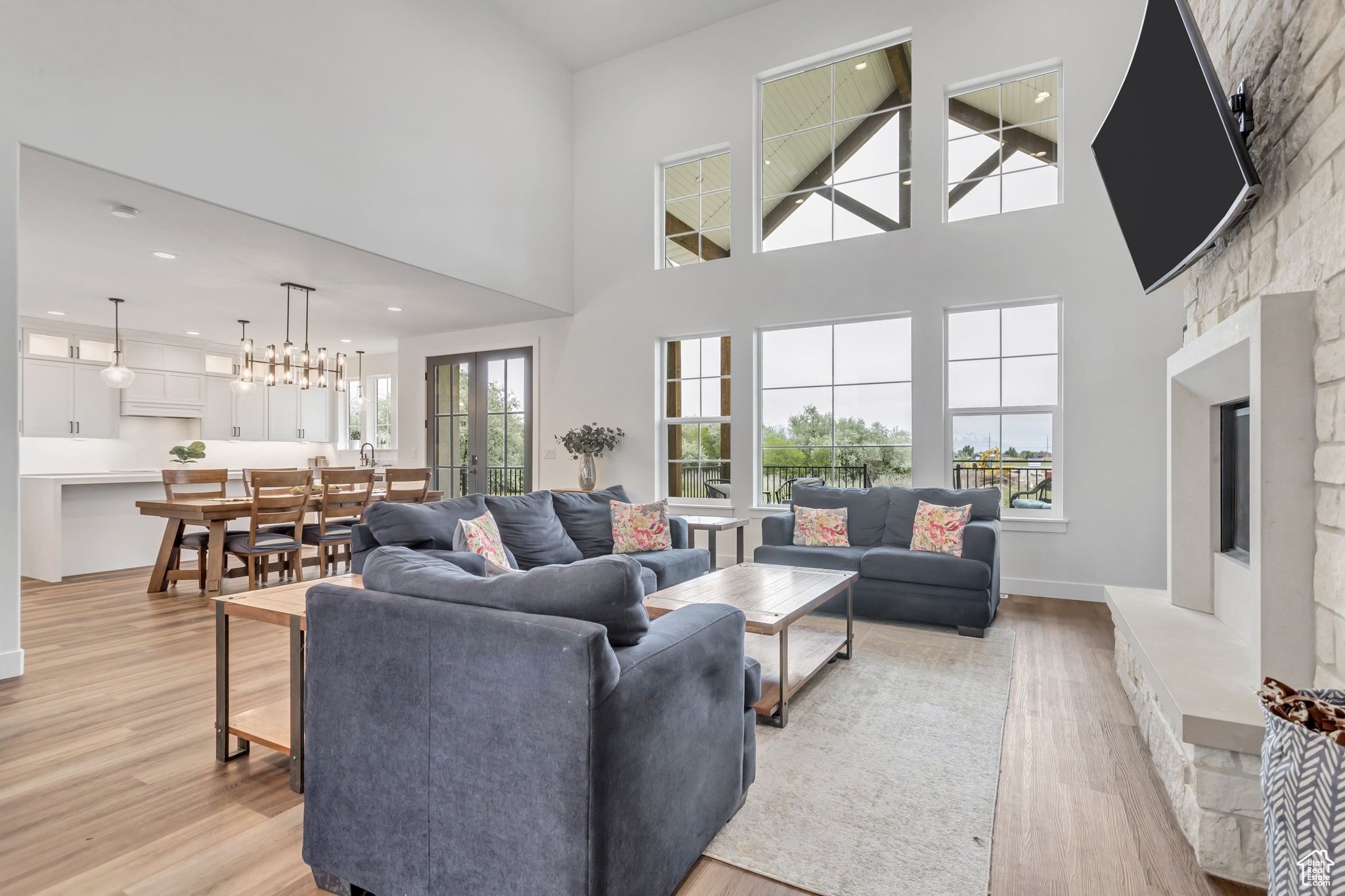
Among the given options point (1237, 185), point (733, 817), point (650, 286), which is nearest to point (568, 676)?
point (733, 817)

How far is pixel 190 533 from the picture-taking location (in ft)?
17.2

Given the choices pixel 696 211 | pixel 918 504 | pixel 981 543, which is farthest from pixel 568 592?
pixel 696 211

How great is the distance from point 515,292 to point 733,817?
5.34m

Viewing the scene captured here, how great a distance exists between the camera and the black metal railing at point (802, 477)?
225 inches

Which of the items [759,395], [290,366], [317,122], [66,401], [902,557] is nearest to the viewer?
[902,557]

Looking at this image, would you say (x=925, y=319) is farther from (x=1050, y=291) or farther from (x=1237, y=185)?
(x=1237, y=185)

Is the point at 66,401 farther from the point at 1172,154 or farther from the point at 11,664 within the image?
the point at 1172,154

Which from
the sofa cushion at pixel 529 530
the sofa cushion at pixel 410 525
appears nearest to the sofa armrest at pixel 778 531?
the sofa cushion at pixel 529 530

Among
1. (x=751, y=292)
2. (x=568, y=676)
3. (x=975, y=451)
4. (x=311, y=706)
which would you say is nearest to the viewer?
(x=568, y=676)

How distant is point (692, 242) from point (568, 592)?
572 cm

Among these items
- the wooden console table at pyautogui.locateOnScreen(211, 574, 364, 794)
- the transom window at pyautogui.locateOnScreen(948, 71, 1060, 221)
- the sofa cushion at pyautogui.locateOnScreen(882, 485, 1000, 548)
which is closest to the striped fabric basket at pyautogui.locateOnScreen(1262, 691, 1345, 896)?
the wooden console table at pyautogui.locateOnScreen(211, 574, 364, 794)

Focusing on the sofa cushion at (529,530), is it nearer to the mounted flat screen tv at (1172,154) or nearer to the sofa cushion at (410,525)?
the sofa cushion at (410,525)

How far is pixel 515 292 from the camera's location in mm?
6273

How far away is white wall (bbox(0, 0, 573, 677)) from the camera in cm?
319
